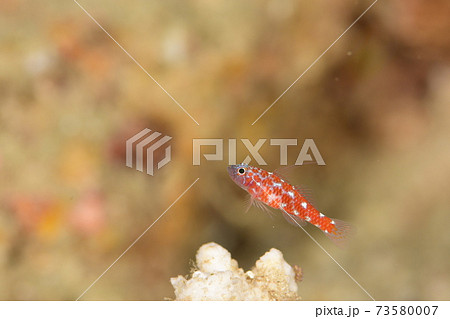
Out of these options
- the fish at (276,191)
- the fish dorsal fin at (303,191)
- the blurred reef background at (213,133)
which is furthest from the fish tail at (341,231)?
the blurred reef background at (213,133)

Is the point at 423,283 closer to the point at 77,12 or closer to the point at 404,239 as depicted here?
the point at 404,239

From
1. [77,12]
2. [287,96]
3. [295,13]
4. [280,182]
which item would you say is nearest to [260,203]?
[280,182]

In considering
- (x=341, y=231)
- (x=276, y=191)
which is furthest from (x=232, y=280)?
(x=341, y=231)

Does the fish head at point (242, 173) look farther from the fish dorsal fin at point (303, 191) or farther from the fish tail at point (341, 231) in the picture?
the fish tail at point (341, 231)

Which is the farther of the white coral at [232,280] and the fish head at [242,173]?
the fish head at [242,173]

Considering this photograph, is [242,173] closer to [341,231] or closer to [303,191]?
[303,191]

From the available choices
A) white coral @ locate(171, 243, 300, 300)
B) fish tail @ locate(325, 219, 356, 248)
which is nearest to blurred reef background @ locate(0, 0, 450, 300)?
fish tail @ locate(325, 219, 356, 248)
